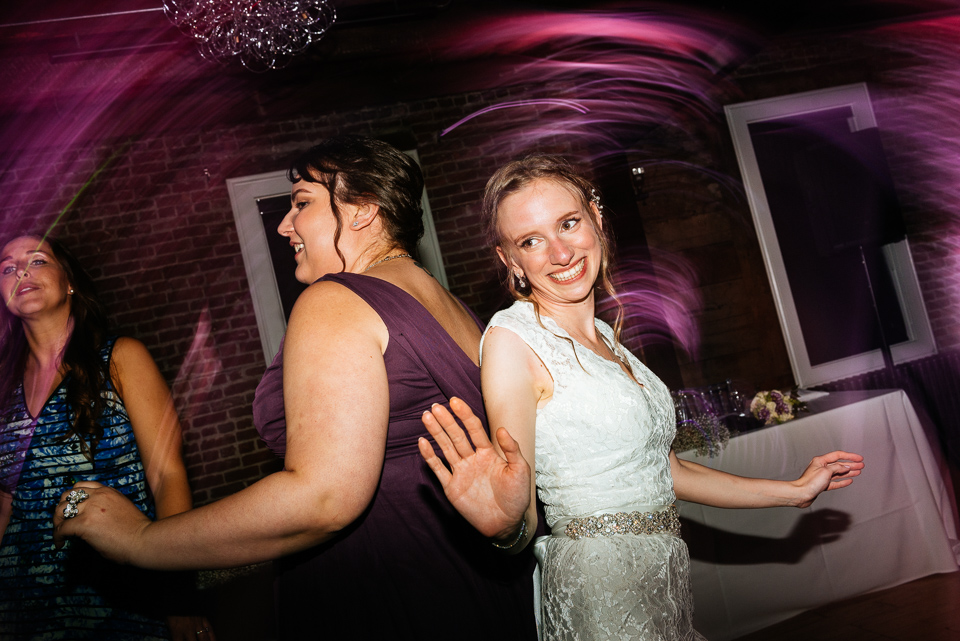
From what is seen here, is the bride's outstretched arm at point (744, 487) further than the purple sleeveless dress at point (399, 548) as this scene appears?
Yes

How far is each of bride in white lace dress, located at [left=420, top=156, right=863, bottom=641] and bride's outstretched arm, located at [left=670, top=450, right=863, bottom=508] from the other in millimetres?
86

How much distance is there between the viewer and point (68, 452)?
1952mm

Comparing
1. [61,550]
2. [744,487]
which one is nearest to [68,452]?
→ [61,550]

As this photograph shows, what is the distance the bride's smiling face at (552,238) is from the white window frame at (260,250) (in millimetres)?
3217

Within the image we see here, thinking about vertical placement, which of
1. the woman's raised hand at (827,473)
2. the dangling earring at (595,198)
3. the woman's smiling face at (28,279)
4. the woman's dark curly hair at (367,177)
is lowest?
the woman's raised hand at (827,473)

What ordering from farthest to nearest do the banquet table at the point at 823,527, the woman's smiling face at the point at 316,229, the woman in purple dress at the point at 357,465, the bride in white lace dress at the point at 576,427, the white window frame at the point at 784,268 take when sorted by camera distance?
the white window frame at the point at 784,268 → the banquet table at the point at 823,527 → the woman's smiling face at the point at 316,229 → the bride in white lace dress at the point at 576,427 → the woman in purple dress at the point at 357,465

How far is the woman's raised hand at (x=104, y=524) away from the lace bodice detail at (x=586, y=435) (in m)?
0.79

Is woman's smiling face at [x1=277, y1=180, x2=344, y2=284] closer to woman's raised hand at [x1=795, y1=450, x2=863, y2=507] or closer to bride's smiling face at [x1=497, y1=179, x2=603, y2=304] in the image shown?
bride's smiling face at [x1=497, y1=179, x2=603, y2=304]

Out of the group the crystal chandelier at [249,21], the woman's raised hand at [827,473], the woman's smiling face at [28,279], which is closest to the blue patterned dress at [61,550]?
the woman's smiling face at [28,279]

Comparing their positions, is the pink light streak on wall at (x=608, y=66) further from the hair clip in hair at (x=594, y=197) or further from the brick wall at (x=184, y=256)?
the hair clip in hair at (x=594, y=197)

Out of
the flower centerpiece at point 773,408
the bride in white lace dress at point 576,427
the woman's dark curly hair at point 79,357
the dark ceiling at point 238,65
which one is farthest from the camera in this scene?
the dark ceiling at point 238,65

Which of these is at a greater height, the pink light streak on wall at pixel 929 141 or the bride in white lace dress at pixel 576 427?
the pink light streak on wall at pixel 929 141

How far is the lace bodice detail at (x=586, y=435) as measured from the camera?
4.62 feet

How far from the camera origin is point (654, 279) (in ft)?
17.4
